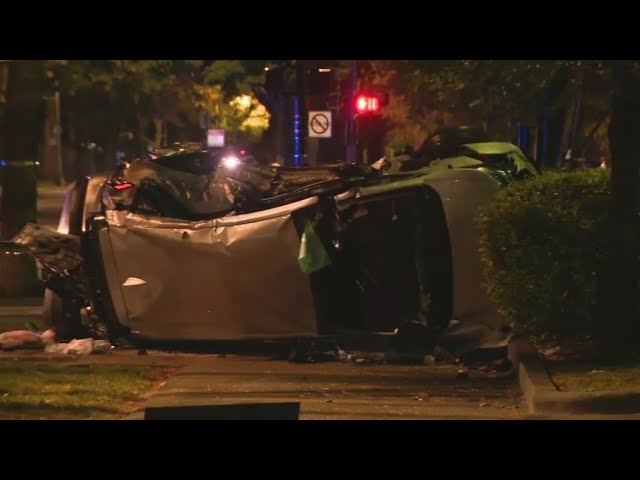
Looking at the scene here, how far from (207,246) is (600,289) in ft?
12.3

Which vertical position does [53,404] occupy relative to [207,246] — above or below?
below

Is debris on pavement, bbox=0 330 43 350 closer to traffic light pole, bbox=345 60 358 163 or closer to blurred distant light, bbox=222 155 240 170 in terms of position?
blurred distant light, bbox=222 155 240 170

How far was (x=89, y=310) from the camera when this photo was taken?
12945 millimetres

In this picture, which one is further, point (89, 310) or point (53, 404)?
point (89, 310)

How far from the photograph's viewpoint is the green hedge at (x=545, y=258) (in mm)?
11227

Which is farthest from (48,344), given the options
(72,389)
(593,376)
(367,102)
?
(367,102)

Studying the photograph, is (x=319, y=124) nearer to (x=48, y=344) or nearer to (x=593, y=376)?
(x=48, y=344)

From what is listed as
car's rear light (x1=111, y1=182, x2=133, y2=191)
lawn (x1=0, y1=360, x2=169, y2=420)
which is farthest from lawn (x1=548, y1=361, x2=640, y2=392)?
car's rear light (x1=111, y1=182, x2=133, y2=191)

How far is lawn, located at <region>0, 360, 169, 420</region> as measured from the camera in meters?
9.48

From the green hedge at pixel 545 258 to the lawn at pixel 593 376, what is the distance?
530 millimetres

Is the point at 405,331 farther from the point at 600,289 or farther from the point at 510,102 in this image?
the point at 510,102

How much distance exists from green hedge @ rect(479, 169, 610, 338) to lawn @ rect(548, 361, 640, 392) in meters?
0.53

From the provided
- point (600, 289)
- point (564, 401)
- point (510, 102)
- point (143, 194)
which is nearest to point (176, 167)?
point (143, 194)
